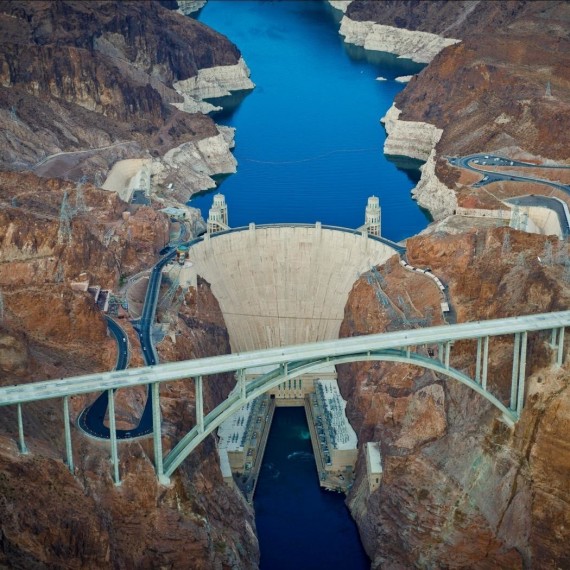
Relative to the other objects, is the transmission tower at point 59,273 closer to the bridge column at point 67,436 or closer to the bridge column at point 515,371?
the bridge column at point 67,436

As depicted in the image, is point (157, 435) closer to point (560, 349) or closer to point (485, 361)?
point (485, 361)

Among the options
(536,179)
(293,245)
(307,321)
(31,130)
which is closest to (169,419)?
(307,321)

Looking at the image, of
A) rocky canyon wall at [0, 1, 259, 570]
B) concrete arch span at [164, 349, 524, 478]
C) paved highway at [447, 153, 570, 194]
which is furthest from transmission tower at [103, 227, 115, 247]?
paved highway at [447, 153, 570, 194]

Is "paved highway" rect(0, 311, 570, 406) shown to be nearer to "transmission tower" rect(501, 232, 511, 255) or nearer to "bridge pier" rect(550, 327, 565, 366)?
"bridge pier" rect(550, 327, 565, 366)

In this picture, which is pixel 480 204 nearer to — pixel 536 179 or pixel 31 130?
pixel 536 179

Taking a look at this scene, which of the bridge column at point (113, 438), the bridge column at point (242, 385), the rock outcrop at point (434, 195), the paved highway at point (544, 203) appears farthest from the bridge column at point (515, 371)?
the rock outcrop at point (434, 195)

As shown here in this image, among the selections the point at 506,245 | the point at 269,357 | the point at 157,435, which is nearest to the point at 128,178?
the point at 506,245
